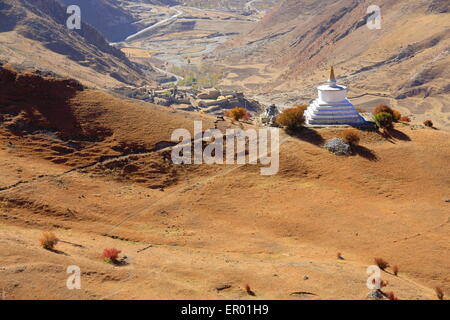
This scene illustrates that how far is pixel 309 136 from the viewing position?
44719mm

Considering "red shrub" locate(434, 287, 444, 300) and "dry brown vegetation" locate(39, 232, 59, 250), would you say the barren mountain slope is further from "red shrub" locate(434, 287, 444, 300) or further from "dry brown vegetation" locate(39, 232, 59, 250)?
"dry brown vegetation" locate(39, 232, 59, 250)

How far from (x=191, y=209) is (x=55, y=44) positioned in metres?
84.1

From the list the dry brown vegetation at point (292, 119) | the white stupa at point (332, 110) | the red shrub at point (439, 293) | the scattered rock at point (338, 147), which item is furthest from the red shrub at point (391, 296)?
the white stupa at point (332, 110)

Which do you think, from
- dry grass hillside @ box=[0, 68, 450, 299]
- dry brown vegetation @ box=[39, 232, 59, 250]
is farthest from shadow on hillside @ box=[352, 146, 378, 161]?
dry brown vegetation @ box=[39, 232, 59, 250]

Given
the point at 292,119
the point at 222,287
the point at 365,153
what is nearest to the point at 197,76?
the point at 292,119

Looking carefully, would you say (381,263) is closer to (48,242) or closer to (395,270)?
(395,270)

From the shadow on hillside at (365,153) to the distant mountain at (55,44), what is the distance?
60.2 meters

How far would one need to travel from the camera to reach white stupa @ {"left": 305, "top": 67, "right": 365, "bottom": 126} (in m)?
46.8

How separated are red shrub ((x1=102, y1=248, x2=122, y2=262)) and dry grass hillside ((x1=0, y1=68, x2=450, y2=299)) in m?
0.54

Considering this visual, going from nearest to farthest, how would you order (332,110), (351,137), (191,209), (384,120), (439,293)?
(439,293) < (191,209) < (351,137) < (384,120) < (332,110)

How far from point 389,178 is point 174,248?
1840cm

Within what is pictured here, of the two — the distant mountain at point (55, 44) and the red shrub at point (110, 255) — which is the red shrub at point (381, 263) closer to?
the red shrub at point (110, 255)

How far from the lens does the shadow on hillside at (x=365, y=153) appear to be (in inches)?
1654

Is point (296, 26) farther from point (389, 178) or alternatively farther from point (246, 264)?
point (246, 264)
